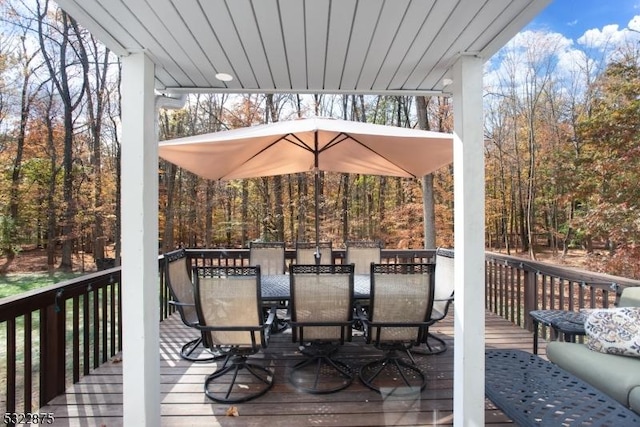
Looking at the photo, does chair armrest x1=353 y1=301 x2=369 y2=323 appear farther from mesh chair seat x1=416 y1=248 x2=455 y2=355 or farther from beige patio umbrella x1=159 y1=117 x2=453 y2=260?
beige patio umbrella x1=159 y1=117 x2=453 y2=260

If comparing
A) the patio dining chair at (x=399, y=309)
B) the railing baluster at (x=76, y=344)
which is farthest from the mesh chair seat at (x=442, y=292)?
the railing baluster at (x=76, y=344)

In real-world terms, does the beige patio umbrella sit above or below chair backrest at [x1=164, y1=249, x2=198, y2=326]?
above

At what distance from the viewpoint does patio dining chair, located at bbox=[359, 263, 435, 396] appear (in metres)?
2.68

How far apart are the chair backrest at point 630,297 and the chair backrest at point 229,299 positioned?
2.82 meters

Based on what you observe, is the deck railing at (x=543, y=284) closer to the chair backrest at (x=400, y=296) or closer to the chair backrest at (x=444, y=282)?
the chair backrest at (x=444, y=282)

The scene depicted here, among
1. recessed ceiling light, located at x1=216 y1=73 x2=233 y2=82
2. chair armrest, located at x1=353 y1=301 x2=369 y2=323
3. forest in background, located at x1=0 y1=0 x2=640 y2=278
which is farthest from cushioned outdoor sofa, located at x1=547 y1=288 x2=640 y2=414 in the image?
forest in background, located at x1=0 y1=0 x2=640 y2=278

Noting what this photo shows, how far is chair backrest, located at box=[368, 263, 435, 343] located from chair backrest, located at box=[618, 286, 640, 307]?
146 cm

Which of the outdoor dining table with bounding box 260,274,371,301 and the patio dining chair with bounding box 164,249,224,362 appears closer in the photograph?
the outdoor dining table with bounding box 260,274,371,301

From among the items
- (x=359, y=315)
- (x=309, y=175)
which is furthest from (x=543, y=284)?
(x=309, y=175)

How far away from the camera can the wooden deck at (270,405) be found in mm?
2254

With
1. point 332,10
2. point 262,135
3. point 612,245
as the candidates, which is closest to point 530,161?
point 612,245

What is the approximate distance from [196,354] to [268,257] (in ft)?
5.24

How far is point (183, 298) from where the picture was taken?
342 cm

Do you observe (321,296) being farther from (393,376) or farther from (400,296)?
(393,376)
